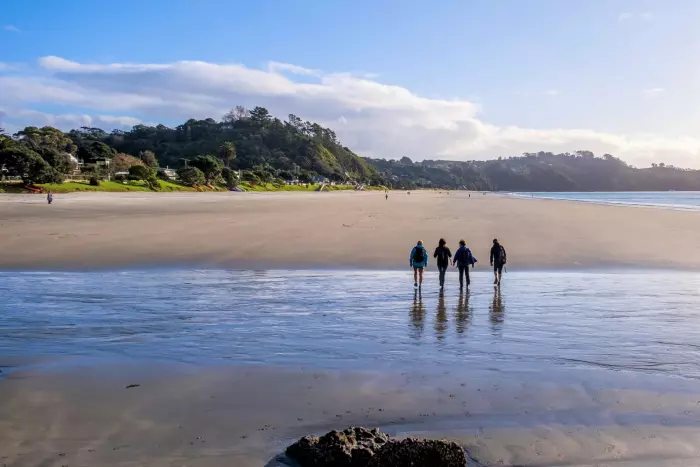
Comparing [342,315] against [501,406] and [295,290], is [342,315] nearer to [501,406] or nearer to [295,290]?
[295,290]

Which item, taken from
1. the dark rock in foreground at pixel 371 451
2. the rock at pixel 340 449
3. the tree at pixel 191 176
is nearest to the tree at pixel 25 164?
the tree at pixel 191 176

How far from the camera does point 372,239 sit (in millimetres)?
27078

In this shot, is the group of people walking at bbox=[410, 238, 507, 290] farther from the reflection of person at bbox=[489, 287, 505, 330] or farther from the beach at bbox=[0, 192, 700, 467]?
the reflection of person at bbox=[489, 287, 505, 330]

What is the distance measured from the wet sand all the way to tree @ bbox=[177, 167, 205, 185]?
90162 mm

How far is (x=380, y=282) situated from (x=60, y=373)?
32.2 feet

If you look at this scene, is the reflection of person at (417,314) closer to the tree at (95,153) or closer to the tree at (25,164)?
the tree at (25,164)

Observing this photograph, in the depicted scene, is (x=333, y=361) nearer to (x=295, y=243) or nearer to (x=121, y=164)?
(x=295, y=243)

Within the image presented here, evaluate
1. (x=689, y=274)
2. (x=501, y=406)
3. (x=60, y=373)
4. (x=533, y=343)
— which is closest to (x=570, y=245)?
(x=689, y=274)

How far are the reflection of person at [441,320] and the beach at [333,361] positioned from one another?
0.07 meters

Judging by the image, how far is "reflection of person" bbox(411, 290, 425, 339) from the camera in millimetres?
10469

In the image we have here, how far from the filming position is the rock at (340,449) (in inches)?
190

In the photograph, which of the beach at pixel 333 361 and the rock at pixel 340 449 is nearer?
the rock at pixel 340 449

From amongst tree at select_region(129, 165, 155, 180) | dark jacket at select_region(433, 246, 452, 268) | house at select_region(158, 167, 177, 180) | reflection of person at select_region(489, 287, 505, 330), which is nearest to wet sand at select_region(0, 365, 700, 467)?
reflection of person at select_region(489, 287, 505, 330)

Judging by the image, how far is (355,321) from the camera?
36.8 feet
